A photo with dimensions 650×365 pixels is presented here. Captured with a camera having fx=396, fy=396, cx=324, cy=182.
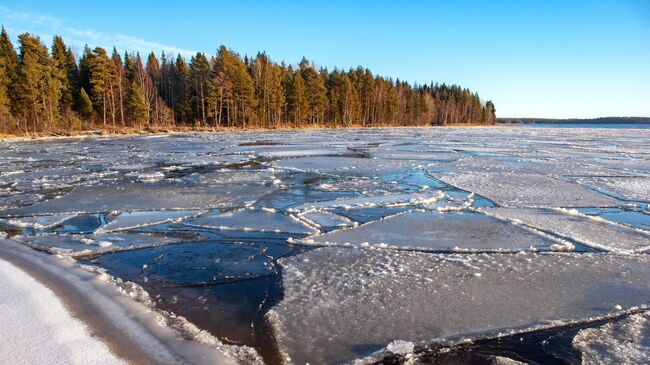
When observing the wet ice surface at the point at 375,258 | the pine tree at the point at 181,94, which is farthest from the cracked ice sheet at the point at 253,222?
the pine tree at the point at 181,94

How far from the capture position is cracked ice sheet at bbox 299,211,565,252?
14.5 ft

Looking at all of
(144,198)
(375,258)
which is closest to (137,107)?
(144,198)

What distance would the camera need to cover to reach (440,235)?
4.86 m

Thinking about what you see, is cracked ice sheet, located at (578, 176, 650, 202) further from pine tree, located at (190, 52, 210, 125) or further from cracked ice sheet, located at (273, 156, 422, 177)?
pine tree, located at (190, 52, 210, 125)

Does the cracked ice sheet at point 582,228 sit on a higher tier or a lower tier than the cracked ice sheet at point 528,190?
lower

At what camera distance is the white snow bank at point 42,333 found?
2059 mm

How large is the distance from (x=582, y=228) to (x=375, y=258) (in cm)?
300

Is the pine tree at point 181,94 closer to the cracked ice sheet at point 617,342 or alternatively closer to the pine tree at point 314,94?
the pine tree at point 314,94

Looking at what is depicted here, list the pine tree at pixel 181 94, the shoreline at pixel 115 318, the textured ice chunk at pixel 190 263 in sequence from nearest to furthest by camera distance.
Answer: the shoreline at pixel 115 318
the textured ice chunk at pixel 190 263
the pine tree at pixel 181 94

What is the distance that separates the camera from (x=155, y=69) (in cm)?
6700

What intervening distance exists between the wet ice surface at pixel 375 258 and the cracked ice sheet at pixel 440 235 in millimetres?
26

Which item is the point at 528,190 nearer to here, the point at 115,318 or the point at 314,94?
the point at 115,318

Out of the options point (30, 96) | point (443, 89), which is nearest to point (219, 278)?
point (30, 96)

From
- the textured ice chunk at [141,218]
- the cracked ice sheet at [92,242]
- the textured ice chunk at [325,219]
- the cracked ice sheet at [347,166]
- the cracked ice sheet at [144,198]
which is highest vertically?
the cracked ice sheet at [347,166]
